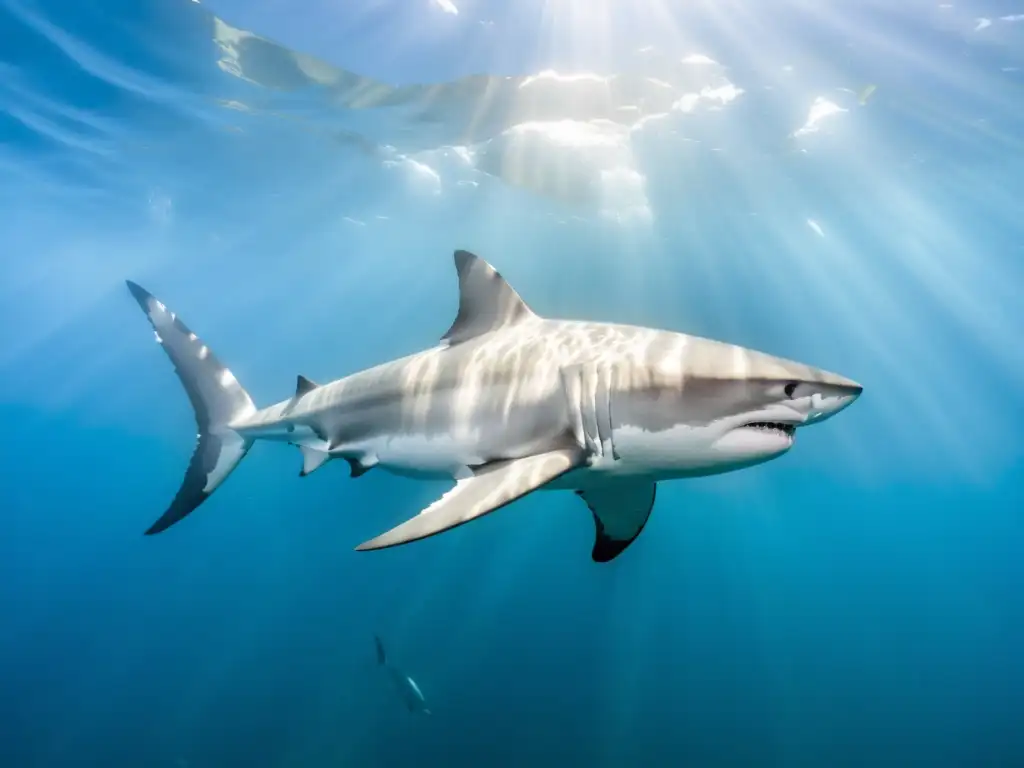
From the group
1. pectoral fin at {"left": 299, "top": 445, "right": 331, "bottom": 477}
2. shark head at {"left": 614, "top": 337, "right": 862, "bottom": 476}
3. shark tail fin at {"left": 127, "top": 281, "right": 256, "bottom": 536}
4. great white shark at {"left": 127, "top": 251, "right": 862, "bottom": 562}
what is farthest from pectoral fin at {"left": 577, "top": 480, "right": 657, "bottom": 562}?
shark tail fin at {"left": 127, "top": 281, "right": 256, "bottom": 536}

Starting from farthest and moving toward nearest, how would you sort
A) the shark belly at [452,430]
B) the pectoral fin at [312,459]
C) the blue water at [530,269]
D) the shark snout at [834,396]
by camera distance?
the blue water at [530,269] < the pectoral fin at [312,459] < the shark belly at [452,430] < the shark snout at [834,396]

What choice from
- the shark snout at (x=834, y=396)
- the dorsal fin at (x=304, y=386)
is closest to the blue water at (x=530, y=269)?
the dorsal fin at (x=304, y=386)

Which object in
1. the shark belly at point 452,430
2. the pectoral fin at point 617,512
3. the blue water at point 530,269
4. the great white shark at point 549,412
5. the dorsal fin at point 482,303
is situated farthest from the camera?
the blue water at point 530,269

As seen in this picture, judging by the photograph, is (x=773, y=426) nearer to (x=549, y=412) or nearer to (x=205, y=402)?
(x=549, y=412)

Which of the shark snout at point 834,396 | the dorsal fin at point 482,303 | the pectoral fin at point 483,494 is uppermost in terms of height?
the dorsal fin at point 482,303

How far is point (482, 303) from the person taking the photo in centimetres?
406

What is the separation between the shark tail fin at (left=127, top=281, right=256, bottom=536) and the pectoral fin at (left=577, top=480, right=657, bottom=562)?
11.9 ft

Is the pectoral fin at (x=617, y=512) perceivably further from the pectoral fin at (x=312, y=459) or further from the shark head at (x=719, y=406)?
the pectoral fin at (x=312, y=459)

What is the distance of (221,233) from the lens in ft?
102

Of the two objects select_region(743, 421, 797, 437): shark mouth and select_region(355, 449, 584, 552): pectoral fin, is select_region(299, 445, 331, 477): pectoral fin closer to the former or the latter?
select_region(355, 449, 584, 552): pectoral fin

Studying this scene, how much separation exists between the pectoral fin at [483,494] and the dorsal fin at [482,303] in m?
1.39

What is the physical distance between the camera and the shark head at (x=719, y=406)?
7.79ft

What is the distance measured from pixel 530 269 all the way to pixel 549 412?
31416 millimetres

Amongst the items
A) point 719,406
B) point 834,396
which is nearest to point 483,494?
point 719,406
